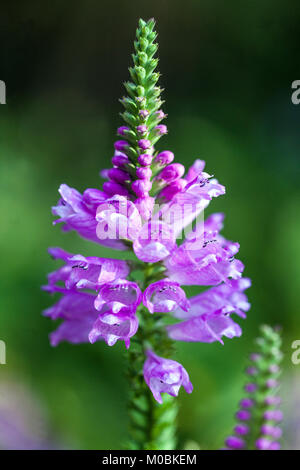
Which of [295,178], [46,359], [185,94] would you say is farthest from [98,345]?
[185,94]

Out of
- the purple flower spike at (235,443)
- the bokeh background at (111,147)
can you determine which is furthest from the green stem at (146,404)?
the bokeh background at (111,147)

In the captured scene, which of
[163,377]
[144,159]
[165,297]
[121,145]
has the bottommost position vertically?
[163,377]

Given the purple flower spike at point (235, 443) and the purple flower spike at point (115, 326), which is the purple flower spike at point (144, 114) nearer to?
the purple flower spike at point (115, 326)

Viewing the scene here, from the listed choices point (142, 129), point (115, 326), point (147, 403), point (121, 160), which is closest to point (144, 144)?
point (142, 129)

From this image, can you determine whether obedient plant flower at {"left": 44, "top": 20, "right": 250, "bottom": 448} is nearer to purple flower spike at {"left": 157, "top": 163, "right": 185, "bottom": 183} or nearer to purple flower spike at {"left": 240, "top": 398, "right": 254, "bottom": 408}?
purple flower spike at {"left": 157, "top": 163, "right": 185, "bottom": 183}

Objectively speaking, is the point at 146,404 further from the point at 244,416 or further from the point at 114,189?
the point at 114,189

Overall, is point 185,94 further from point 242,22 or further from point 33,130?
point 33,130
